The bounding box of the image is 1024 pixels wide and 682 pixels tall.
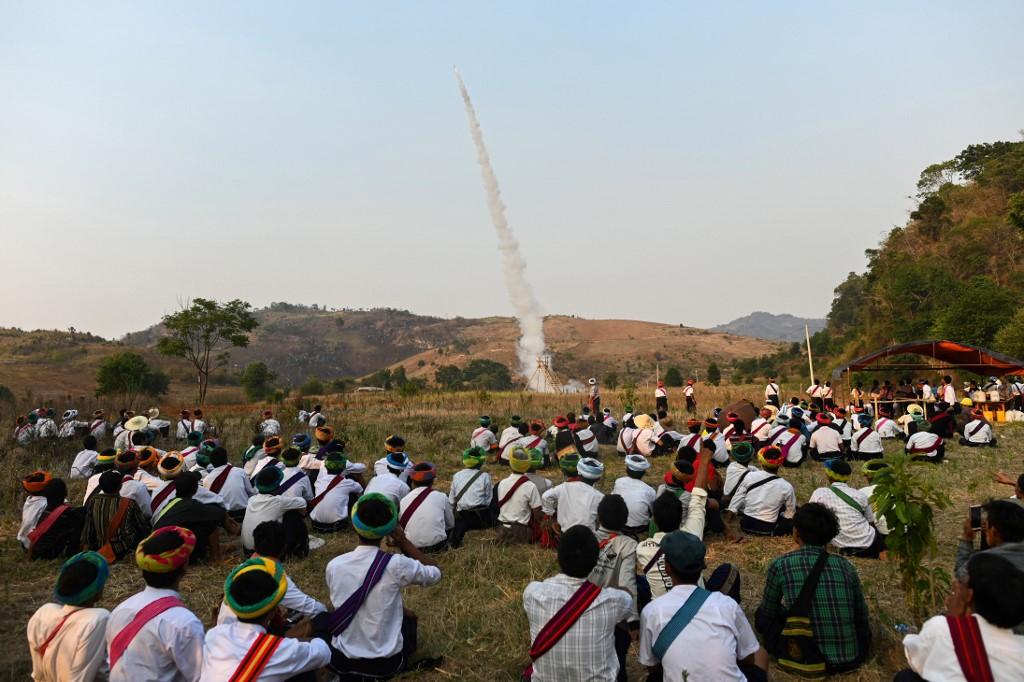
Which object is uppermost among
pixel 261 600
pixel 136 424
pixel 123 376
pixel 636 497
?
pixel 123 376

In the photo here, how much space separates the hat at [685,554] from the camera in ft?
12.2

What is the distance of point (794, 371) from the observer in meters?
52.1

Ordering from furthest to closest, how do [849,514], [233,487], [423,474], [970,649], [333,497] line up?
[233,487]
[333,497]
[423,474]
[849,514]
[970,649]

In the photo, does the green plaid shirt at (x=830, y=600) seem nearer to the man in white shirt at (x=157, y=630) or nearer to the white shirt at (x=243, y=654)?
the white shirt at (x=243, y=654)

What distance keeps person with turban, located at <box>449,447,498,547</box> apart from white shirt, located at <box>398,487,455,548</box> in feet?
3.15

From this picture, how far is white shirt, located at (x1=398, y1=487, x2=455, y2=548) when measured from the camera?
23.5 feet

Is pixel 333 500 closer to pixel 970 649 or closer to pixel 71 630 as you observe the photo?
pixel 71 630

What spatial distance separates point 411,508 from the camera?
23.2 feet

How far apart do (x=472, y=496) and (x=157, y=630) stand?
5.07 meters

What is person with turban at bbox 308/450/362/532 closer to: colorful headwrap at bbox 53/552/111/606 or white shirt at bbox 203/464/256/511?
white shirt at bbox 203/464/256/511

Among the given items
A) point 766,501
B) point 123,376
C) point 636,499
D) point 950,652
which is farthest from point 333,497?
point 123,376

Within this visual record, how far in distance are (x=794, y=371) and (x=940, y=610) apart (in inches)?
1991

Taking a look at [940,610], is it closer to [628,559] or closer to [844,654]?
[844,654]

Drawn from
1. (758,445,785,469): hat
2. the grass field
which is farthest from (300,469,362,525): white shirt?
(758,445,785,469): hat
